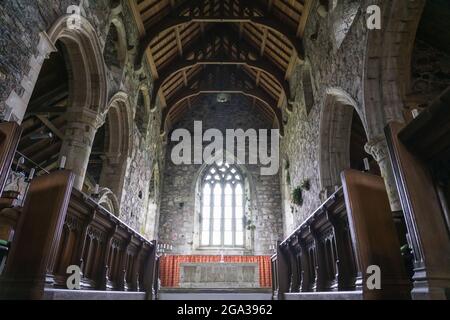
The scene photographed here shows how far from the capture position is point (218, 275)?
817 centimetres

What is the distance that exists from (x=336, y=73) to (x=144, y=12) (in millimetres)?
5161

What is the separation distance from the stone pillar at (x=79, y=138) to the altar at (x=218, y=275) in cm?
434

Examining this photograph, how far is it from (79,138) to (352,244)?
4.78 metres

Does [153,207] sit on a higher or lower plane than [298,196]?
higher

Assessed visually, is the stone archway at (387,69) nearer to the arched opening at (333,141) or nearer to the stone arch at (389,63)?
the stone arch at (389,63)

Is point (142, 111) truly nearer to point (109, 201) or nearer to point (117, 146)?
point (117, 146)

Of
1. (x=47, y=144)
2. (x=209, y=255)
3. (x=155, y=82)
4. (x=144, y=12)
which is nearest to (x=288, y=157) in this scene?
(x=209, y=255)

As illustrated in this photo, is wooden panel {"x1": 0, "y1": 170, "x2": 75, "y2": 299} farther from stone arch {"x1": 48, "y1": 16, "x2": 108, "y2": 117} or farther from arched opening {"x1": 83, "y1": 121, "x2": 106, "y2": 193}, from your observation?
arched opening {"x1": 83, "y1": 121, "x2": 106, "y2": 193}

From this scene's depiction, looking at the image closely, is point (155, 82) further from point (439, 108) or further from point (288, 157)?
point (439, 108)

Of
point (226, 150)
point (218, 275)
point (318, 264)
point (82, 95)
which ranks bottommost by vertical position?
point (318, 264)

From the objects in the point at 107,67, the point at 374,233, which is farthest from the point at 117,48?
the point at 374,233

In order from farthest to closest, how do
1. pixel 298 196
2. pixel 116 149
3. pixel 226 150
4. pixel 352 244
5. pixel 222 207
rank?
pixel 226 150 < pixel 222 207 < pixel 298 196 < pixel 116 149 < pixel 352 244

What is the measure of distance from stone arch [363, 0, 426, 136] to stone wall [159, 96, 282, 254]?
7.60 metres

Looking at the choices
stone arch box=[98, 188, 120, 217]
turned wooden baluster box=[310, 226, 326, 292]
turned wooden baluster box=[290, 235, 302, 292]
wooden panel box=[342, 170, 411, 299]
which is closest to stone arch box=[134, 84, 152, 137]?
stone arch box=[98, 188, 120, 217]
